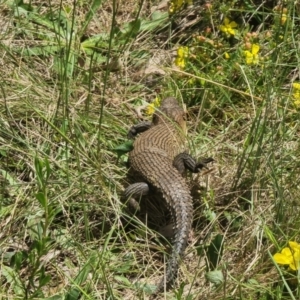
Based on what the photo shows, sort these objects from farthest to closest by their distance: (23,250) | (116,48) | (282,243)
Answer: (116,48) < (23,250) < (282,243)

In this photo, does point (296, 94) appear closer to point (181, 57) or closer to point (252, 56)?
point (252, 56)

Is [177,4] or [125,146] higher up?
[177,4]

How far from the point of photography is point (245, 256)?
4.55 meters

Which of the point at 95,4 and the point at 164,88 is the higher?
the point at 95,4

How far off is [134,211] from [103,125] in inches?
29.1

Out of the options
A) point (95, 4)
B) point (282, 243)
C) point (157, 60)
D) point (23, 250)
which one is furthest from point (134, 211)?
point (95, 4)

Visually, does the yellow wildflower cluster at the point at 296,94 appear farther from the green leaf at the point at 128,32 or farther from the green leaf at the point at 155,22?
the green leaf at the point at 155,22

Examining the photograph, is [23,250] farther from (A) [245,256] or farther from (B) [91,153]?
(A) [245,256]

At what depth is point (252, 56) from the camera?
5742 mm

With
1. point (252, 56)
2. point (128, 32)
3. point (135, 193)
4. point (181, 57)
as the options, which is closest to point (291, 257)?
point (135, 193)

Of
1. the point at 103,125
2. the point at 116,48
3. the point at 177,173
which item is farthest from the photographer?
the point at 116,48

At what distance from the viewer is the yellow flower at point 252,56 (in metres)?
5.73

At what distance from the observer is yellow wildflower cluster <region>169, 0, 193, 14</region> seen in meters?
6.53

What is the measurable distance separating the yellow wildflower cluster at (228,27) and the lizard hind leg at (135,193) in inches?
56.8
